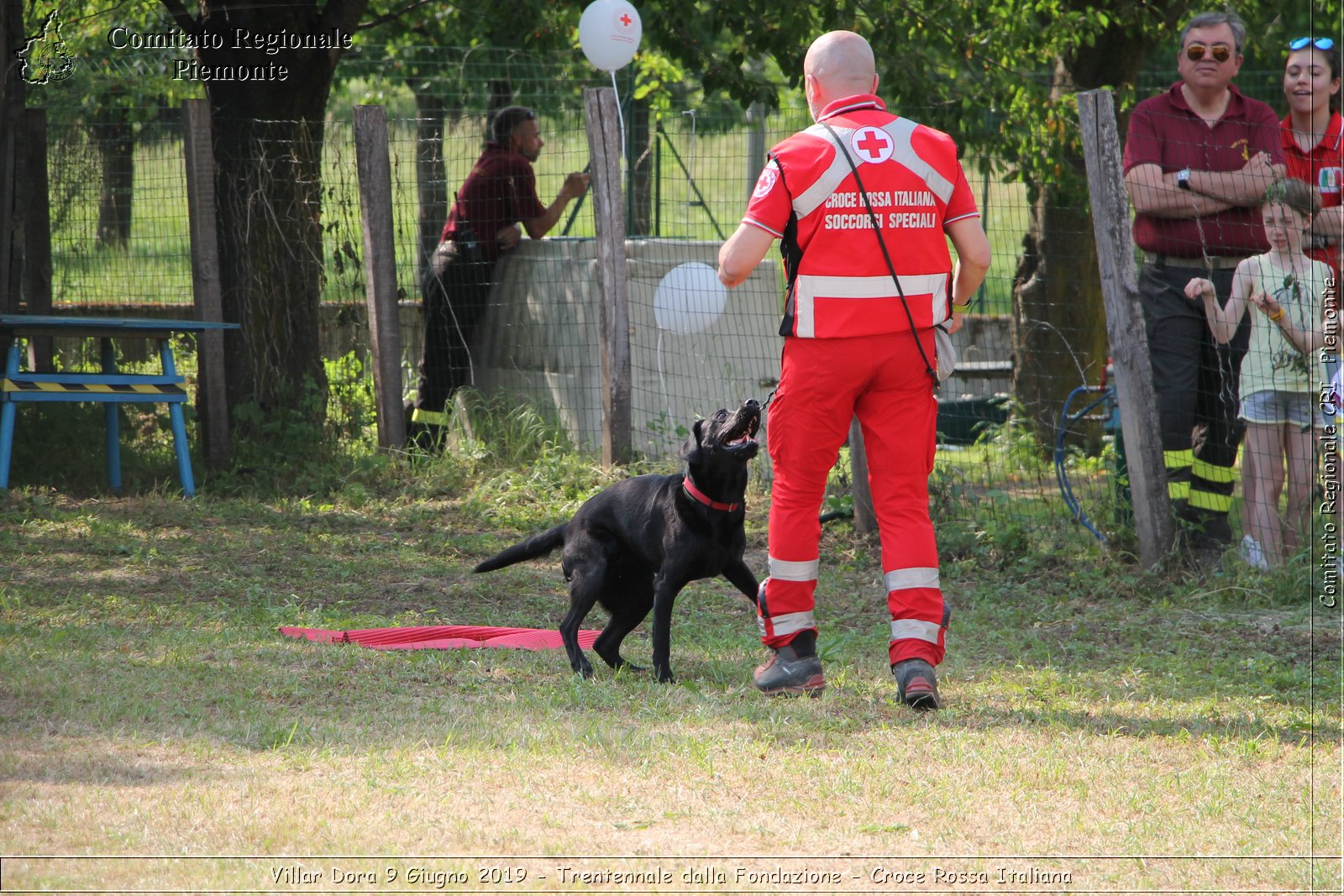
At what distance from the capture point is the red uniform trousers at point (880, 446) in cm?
413

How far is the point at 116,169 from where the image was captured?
8789 millimetres

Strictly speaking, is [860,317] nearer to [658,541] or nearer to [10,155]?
[658,541]

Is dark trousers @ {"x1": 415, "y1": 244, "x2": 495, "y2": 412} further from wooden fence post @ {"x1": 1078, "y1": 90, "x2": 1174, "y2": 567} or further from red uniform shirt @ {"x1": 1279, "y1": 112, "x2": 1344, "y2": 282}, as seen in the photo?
red uniform shirt @ {"x1": 1279, "y1": 112, "x2": 1344, "y2": 282}

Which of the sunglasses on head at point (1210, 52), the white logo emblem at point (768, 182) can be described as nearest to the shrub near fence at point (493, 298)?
the sunglasses on head at point (1210, 52)

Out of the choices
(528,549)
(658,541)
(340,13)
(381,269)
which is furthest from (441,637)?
(340,13)

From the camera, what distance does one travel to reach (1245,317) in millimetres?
6078

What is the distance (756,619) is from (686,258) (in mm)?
3643

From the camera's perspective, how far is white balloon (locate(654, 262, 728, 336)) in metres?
8.14

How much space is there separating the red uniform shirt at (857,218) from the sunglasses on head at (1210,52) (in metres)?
2.59

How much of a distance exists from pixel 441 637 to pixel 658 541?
1.10m

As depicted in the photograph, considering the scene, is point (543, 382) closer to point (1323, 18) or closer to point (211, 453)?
point (211, 453)

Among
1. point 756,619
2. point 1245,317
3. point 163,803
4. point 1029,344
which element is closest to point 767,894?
point 163,803

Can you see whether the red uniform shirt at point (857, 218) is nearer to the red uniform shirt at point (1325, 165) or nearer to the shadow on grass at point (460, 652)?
the shadow on grass at point (460, 652)

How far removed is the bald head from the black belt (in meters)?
2.64
